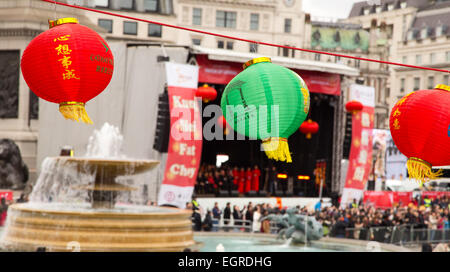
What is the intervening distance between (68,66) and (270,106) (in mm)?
2198

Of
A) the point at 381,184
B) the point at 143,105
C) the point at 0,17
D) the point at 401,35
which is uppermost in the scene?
the point at 401,35

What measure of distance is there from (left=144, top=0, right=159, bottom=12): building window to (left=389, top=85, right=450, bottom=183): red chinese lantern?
47.8 meters

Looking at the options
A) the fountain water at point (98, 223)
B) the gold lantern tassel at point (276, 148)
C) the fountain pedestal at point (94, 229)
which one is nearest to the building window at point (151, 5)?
the fountain water at point (98, 223)

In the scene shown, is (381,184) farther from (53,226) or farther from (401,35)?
(53,226)

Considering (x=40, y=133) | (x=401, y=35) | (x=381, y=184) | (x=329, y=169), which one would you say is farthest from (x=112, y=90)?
(x=401, y=35)

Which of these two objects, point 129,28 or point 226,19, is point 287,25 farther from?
point 129,28

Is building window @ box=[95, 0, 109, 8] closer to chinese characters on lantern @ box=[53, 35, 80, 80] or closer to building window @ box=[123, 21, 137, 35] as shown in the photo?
building window @ box=[123, 21, 137, 35]

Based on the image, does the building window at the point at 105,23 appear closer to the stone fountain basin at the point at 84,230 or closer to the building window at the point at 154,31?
the building window at the point at 154,31

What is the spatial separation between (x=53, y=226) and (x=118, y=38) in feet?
130

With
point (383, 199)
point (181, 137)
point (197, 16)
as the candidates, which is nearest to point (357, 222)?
point (181, 137)

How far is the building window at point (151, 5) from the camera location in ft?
181

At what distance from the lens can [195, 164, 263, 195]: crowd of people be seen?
3697 centimetres

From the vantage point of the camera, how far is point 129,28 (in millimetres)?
56688

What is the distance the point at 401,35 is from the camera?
5725cm
